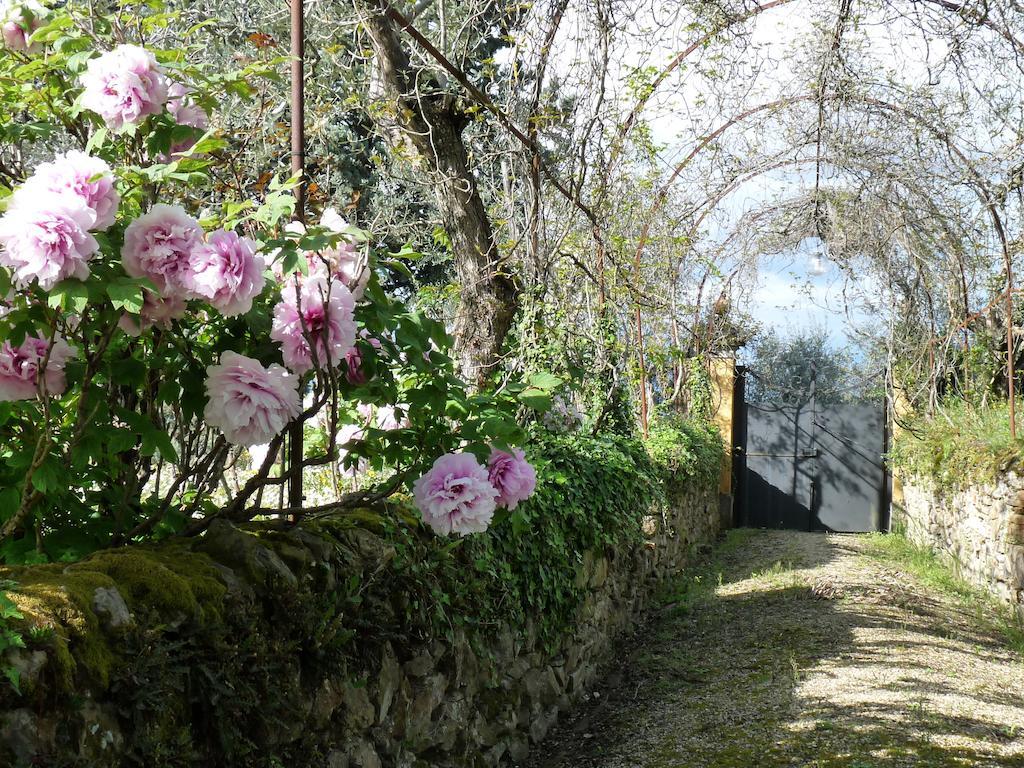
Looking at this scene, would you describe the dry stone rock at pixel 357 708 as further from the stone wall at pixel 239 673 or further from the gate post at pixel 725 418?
the gate post at pixel 725 418

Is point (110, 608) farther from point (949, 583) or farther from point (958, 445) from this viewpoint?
point (958, 445)

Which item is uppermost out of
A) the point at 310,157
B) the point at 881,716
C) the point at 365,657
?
the point at 310,157

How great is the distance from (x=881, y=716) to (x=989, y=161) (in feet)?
18.2

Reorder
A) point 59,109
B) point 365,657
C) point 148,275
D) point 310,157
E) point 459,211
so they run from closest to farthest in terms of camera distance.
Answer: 1. point 148,275
2. point 59,109
3. point 365,657
4. point 310,157
5. point 459,211

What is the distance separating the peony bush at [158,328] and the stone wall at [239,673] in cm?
22

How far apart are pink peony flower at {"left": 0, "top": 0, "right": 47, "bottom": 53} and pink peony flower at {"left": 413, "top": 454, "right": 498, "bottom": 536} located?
1352 millimetres

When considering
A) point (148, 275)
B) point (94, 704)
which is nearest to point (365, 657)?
point (94, 704)

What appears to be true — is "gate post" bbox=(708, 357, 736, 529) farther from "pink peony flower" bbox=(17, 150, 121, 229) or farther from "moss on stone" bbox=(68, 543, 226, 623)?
"pink peony flower" bbox=(17, 150, 121, 229)

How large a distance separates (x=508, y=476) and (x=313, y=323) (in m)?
0.65

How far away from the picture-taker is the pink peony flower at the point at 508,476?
230cm

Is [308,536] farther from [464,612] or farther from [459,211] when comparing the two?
[459,211]

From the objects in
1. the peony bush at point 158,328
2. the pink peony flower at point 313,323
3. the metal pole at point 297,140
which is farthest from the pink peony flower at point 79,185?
the metal pole at point 297,140

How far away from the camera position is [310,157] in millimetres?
3439

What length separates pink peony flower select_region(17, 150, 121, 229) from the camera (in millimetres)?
1581
